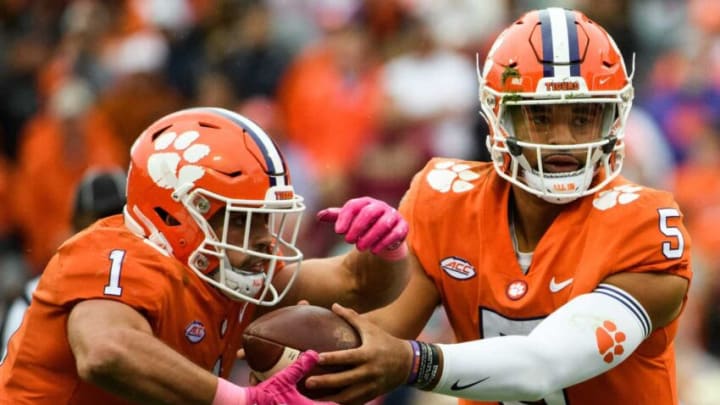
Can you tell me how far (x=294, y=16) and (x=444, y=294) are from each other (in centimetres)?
632

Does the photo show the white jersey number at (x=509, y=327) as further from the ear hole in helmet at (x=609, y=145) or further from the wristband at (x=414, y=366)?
the ear hole in helmet at (x=609, y=145)

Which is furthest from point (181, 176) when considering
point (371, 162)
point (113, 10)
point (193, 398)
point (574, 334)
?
point (113, 10)

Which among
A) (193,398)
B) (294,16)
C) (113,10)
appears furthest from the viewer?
(113,10)

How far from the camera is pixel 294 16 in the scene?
10.8 m

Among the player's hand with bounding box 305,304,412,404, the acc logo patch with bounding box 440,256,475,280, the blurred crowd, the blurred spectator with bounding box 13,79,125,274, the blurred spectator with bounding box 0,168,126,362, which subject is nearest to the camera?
the player's hand with bounding box 305,304,412,404

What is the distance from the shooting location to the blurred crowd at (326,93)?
30.1ft

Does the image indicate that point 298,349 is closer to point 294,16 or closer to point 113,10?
point 294,16

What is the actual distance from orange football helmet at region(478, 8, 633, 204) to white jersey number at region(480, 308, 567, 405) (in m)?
0.38

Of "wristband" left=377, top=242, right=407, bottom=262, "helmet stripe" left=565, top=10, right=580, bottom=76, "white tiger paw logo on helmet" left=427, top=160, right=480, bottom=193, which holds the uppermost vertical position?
"helmet stripe" left=565, top=10, right=580, bottom=76

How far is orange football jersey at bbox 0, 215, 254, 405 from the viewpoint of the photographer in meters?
4.30

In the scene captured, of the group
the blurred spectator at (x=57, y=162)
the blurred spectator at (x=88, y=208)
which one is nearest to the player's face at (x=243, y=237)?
the blurred spectator at (x=88, y=208)

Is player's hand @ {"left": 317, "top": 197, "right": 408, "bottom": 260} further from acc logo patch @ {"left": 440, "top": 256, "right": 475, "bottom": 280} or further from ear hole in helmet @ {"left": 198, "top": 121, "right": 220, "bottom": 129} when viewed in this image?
ear hole in helmet @ {"left": 198, "top": 121, "right": 220, "bottom": 129}

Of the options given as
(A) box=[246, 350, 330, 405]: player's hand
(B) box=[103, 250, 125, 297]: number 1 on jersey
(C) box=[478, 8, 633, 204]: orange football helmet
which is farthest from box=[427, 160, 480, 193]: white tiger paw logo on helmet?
(B) box=[103, 250, 125, 297]: number 1 on jersey

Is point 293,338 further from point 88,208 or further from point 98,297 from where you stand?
point 88,208
